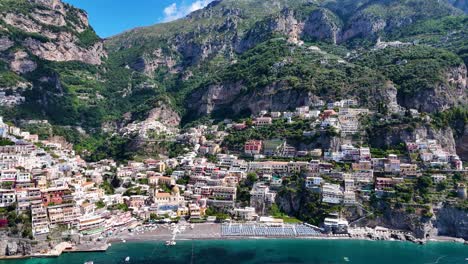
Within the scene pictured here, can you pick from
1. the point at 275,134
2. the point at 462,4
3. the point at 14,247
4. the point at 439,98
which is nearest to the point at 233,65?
the point at 275,134

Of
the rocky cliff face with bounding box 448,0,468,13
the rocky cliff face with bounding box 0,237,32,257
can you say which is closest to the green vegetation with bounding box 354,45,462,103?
the rocky cliff face with bounding box 0,237,32,257

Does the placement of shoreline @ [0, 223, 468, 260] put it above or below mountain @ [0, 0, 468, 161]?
below

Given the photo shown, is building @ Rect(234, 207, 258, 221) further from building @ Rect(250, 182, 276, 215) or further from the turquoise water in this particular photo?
the turquoise water

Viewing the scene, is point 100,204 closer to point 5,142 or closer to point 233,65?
point 5,142

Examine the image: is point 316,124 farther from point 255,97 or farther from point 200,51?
point 200,51

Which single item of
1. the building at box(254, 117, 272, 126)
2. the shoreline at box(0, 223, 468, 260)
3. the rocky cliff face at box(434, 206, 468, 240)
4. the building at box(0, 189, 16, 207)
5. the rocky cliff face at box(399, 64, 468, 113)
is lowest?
the shoreline at box(0, 223, 468, 260)

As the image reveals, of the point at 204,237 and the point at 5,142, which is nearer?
the point at 204,237
